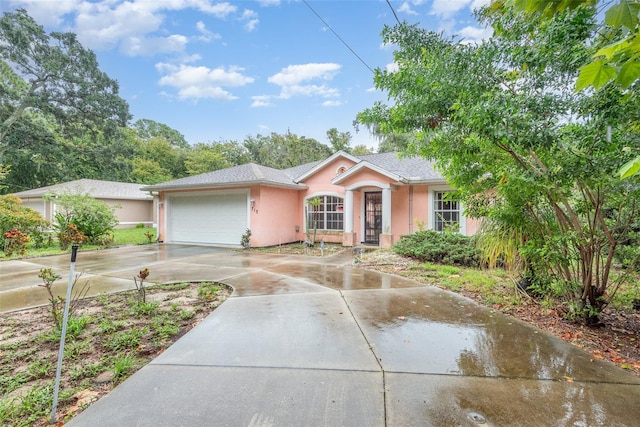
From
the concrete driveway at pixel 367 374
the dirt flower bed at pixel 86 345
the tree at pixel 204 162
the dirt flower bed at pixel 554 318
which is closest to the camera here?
the concrete driveway at pixel 367 374

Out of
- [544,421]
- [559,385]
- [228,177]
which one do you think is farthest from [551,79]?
[228,177]

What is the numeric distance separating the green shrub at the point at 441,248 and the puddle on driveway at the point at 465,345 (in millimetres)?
3352

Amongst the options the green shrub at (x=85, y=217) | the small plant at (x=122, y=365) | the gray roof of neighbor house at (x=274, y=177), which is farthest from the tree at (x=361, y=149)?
the small plant at (x=122, y=365)

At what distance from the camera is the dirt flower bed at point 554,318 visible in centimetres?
330

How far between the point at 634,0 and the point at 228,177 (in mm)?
13325

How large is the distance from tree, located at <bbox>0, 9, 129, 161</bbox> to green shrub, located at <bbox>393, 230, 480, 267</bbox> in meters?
26.5

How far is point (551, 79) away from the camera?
3.67 meters

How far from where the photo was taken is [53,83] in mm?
22188

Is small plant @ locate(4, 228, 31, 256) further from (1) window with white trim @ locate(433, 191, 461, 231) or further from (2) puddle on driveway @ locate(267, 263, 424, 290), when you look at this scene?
(1) window with white trim @ locate(433, 191, 461, 231)

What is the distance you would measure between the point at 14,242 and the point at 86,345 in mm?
10864

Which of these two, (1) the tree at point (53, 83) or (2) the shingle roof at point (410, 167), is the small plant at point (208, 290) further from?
(1) the tree at point (53, 83)

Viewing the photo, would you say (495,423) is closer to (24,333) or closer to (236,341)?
(236,341)

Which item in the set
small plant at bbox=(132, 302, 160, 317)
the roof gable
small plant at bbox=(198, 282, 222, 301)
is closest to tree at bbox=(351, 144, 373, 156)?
the roof gable

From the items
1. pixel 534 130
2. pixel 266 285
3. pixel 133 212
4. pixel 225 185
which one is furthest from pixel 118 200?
pixel 534 130
